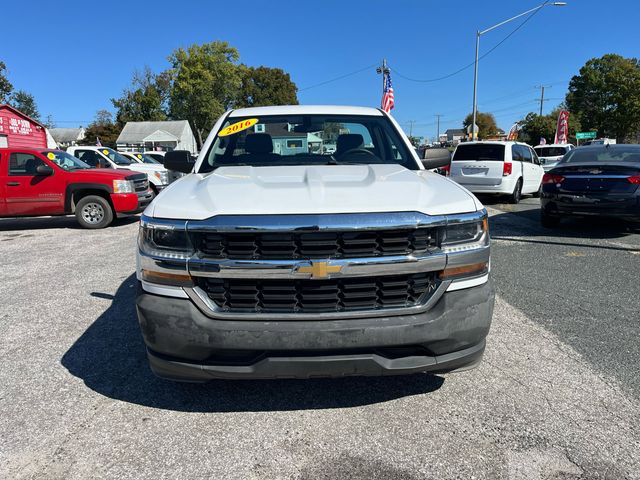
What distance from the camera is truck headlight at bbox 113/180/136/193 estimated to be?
32.2 ft

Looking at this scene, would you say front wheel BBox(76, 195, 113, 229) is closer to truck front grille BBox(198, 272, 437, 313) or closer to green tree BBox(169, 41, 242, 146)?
truck front grille BBox(198, 272, 437, 313)

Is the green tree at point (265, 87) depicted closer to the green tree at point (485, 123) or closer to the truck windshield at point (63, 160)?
the green tree at point (485, 123)

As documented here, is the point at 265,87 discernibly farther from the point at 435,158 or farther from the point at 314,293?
the point at 314,293

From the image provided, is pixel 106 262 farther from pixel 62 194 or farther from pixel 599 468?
pixel 599 468

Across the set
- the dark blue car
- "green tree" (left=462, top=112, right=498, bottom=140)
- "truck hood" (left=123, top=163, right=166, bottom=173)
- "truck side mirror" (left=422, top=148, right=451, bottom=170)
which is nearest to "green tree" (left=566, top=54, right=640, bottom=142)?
"green tree" (left=462, top=112, right=498, bottom=140)

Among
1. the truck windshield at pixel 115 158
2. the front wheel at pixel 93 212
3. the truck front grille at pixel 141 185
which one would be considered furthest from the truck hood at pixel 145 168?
the front wheel at pixel 93 212

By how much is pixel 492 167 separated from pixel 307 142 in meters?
10.0

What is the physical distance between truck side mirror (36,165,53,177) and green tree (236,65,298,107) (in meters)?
68.8

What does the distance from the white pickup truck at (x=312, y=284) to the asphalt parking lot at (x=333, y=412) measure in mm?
404

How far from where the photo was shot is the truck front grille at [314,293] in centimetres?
226

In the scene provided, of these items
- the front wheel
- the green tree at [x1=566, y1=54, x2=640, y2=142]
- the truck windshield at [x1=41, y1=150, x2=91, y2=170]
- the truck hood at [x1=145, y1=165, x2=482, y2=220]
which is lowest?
the front wheel

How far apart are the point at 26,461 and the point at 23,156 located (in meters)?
9.34

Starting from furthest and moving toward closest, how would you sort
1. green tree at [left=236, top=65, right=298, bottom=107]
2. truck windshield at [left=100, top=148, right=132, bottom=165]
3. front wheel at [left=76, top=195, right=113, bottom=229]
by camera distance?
1. green tree at [left=236, top=65, right=298, bottom=107]
2. truck windshield at [left=100, top=148, right=132, bottom=165]
3. front wheel at [left=76, top=195, right=113, bottom=229]

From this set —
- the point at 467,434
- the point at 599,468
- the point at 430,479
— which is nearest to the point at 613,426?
the point at 599,468
